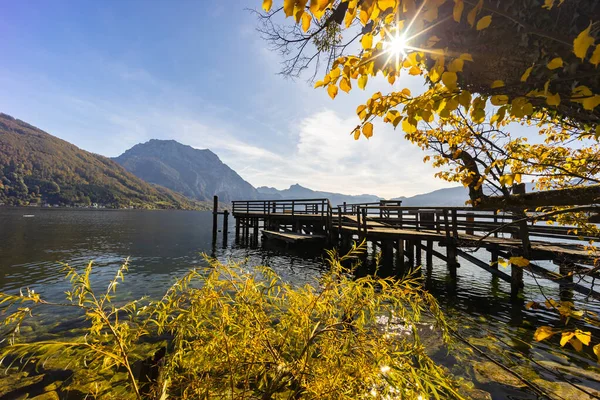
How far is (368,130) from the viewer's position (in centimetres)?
164

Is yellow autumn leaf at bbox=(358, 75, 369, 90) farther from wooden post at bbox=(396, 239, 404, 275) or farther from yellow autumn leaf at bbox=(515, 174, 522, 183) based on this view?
wooden post at bbox=(396, 239, 404, 275)

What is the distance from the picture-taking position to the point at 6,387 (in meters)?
4.61

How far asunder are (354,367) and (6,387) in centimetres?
646

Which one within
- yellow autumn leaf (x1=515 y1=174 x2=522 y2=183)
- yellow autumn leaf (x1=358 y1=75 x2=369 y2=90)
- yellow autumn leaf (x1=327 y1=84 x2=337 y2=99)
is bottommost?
yellow autumn leaf (x1=515 y1=174 x2=522 y2=183)

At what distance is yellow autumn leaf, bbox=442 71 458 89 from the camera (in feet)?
4.29

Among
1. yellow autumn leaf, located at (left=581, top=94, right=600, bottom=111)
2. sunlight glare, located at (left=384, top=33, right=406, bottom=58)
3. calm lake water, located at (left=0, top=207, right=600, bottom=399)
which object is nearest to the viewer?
yellow autumn leaf, located at (left=581, top=94, right=600, bottom=111)

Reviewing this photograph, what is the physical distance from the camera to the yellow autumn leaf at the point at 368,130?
5.31 feet

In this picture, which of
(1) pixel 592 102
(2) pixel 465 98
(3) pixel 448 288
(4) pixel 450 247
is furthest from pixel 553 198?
(3) pixel 448 288

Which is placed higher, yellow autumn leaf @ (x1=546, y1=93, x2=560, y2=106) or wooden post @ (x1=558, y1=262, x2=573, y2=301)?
yellow autumn leaf @ (x1=546, y1=93, x2=560, y2=106)

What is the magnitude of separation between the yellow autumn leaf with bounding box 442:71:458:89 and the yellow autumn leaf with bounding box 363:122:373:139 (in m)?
0.45

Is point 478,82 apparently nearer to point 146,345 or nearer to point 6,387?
point 146,345

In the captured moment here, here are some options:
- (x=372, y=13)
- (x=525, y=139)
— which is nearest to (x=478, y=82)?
(x=372, y=13)

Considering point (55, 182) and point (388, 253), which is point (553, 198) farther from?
point (55, 182)

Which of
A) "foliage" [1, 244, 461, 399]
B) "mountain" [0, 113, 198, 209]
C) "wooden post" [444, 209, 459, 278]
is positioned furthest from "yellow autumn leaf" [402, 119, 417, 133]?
"mountain" [0, 113, 198, 209]
